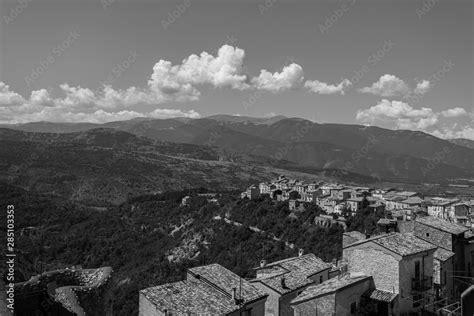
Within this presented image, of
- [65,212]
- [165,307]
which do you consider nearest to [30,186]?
[65,212]

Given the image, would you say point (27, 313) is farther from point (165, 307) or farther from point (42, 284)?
point (165, 307)

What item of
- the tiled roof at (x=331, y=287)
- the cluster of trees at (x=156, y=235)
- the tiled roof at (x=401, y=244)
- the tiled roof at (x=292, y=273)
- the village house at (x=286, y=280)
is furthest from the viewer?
the cluster of trees at (x=156, y=235)

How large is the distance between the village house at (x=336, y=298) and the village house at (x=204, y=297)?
198 cm

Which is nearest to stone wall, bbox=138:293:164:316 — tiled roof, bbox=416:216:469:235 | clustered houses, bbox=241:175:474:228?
tiled roof, bbox=416:216:469:235

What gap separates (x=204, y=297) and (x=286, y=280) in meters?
5.29

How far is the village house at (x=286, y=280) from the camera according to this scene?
21547 mm

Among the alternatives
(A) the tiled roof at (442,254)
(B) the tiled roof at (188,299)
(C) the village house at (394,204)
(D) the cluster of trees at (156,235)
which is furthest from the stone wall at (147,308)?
(C) the village house at (394,204)

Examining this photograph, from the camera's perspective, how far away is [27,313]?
11633mm

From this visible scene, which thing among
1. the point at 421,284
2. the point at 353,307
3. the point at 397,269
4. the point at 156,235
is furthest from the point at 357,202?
the point at 353,307

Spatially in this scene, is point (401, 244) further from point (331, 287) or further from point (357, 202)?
point (357, 202)

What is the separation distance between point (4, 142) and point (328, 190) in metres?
136

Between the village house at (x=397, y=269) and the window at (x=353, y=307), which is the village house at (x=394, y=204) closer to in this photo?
the village house at (x=397, y=269)

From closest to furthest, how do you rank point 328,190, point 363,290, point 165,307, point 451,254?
1. point 165,307
2. point 363,290
3. point 451,254
4. point 328,190

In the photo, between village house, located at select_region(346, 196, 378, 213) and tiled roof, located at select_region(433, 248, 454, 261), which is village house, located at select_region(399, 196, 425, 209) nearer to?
village house, located at select_region(346, 196, 378, 213)
